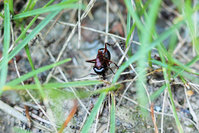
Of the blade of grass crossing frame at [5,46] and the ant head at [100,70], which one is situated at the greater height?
the blade of grass crossing frame at [5,46]

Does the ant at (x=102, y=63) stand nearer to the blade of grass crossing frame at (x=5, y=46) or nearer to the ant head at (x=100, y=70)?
the ant head at (x=100, y=70)

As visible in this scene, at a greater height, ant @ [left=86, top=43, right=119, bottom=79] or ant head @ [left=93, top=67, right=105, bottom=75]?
ant @ [left=86, top=43, right=119, bottom=79]

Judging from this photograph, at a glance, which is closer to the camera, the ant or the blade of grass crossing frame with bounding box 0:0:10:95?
the blade of grass crossing frame with bounding box 0:0:10:95

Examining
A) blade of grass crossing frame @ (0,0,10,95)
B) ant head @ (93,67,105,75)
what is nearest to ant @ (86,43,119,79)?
ant head @ (93,67,105,75)

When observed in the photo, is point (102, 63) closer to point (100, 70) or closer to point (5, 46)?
point (100, 70)

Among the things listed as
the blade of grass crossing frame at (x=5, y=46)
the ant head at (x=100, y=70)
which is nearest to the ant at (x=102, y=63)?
the ant head at (x=100, y=70)

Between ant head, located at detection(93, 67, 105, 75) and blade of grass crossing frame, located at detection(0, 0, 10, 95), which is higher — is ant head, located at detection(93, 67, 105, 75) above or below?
below

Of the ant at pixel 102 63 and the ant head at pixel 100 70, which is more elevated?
the ant at pixel 102 63

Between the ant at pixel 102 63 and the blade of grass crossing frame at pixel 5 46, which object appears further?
the ant at pixel 102 63

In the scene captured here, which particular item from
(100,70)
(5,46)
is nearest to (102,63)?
(100,70)

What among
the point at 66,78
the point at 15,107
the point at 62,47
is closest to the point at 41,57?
the point at 62,47

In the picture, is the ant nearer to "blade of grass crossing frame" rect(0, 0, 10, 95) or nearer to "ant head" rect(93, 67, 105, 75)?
"ant head" rect(93, 67, 105, 75)

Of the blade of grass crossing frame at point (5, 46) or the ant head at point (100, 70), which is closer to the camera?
the blade of grass crossing frame at point (5, 46)
